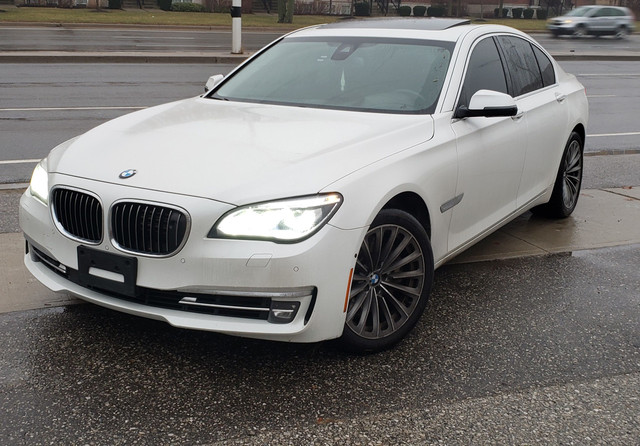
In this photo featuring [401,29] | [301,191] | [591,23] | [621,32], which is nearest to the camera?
[301,191]

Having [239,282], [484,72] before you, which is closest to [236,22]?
[484,72]

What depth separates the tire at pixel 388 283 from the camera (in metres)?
3.63

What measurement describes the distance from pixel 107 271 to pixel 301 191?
0.97 metres

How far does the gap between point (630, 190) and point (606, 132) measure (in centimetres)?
409

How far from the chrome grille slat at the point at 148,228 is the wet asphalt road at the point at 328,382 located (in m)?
0.62

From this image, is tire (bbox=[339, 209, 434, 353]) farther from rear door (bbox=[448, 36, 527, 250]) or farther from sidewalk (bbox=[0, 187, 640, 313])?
sidewalk (bbox=[0, 187, 640, 313])

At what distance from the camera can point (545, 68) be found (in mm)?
6129

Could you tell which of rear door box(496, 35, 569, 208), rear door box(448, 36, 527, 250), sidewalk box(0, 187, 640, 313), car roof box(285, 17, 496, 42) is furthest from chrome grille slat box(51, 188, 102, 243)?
rear door box(496, 35, 569, 208)

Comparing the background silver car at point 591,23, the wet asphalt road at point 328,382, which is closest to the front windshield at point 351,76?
the wet asphalt road at point 328,382

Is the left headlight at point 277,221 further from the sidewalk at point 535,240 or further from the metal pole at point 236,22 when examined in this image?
the metal pole at point 236,22

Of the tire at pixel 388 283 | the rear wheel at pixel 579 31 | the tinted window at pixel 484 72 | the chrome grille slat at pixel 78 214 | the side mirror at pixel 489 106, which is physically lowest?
the tire at pixel 388 283

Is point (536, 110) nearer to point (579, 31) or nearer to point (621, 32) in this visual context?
point (579, 31)

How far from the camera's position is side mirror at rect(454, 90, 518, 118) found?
439 centimetres

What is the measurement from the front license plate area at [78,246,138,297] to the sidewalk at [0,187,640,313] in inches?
35.9
